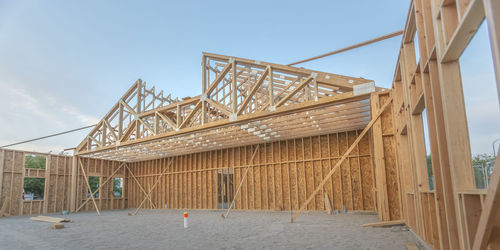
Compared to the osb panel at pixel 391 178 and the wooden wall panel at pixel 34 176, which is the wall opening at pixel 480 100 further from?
the wooden wall panel at pixel 34 176

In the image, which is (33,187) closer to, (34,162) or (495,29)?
(34,162)

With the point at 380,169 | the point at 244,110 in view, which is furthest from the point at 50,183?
the point at 380,169

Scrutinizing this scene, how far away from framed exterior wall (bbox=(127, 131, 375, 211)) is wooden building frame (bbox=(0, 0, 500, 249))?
0.24 ft

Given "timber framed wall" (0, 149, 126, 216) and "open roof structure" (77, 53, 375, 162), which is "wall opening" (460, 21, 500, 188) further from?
"timber framed wall" (0, 149, 126, 216)

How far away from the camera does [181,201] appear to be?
23109mm

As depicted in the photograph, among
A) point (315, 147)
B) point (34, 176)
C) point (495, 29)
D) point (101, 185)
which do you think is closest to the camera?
point (495, 29)

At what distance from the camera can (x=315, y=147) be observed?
58.2 feet

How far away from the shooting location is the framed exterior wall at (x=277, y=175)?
16.2 meters

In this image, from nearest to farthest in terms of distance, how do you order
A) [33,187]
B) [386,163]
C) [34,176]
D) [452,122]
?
[452,122] < [386,163] < [34,176] < [33,187]

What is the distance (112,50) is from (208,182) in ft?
38.3

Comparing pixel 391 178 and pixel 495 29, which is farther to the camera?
pixel 391 178

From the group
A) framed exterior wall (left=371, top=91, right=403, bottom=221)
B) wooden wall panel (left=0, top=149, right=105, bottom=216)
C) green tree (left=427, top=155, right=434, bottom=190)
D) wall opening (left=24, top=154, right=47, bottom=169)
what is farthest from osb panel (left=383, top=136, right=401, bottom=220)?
wall opening (left=24, top=154, right=47, bottom=169)

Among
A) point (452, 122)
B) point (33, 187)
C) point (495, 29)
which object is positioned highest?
point (495, 29)

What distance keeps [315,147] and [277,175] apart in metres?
2.96
